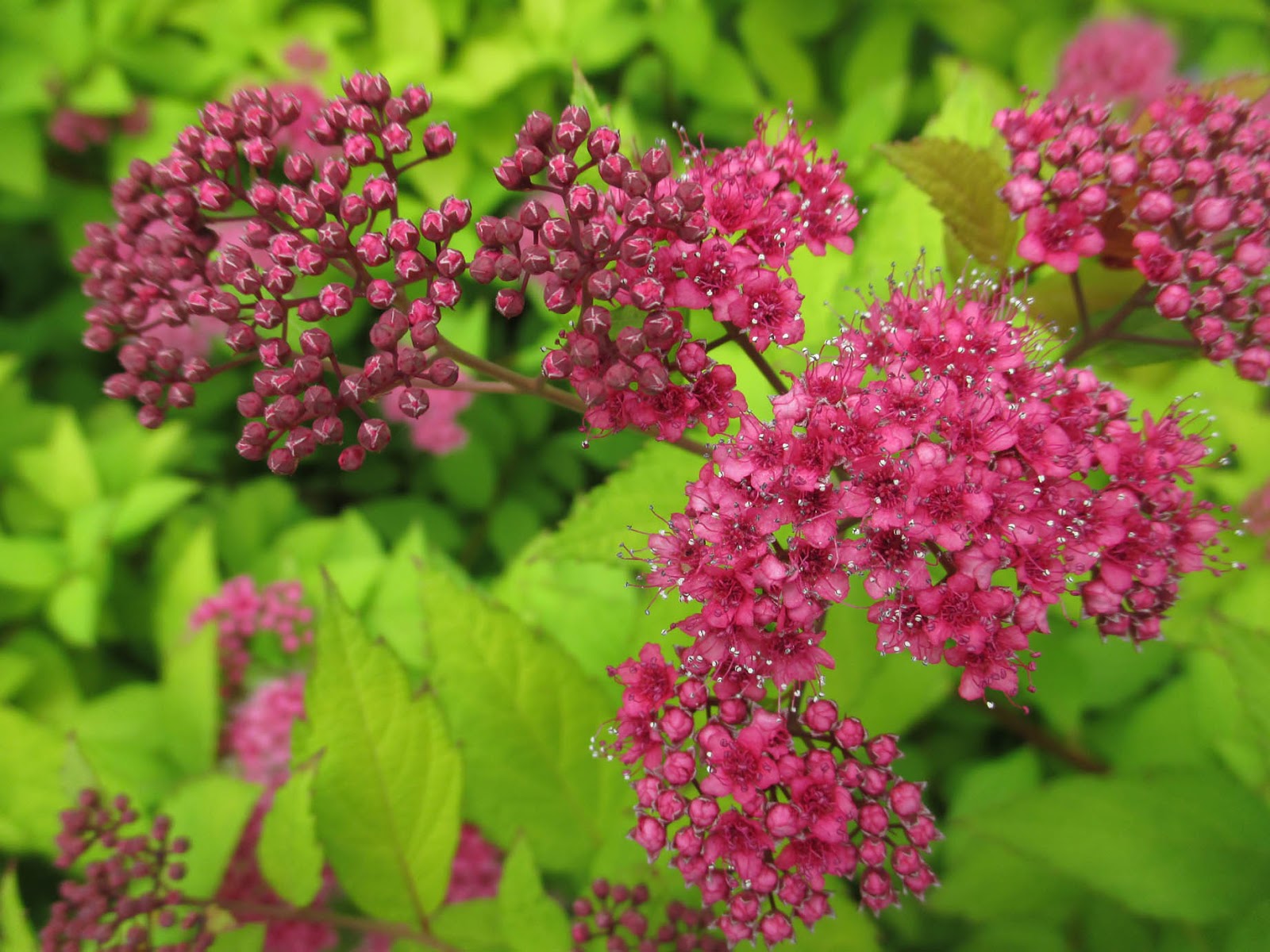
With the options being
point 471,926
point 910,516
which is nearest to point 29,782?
point 471,926

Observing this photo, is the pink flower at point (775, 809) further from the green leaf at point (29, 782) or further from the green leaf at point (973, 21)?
the green leaf at point (973, 21)

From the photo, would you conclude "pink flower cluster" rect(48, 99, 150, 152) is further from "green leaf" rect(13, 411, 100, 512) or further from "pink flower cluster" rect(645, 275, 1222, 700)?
"pink flower cluster" rect(645, 275, 1222, 700)

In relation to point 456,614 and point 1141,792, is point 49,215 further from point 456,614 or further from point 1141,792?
point 1141,792

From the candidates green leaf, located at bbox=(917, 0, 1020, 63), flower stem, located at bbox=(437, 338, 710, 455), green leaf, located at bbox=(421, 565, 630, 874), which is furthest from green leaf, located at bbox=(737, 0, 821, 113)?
green leaf, located at bbox=(421, 565, 630, 874)

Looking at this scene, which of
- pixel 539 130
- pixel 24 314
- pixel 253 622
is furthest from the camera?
pixel 24 314

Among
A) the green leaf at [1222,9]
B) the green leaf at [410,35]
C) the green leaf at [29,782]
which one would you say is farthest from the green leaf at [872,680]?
the green leaf at [1222,9]

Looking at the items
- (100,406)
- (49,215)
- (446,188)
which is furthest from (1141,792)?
(49,215)

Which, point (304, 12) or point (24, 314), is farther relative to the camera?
point (24, 314)
